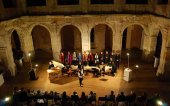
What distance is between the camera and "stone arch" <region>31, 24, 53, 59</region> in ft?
84.8

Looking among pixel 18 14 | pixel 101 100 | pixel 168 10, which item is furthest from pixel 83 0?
pixel 101 100

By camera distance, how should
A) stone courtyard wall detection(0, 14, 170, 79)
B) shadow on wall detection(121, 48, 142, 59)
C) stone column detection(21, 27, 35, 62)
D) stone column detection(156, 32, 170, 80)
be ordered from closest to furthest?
1. stone column detection(156, 32, 170, 80)
2. stone courtyard wall detection(0, 14, 170, 79)
3. stone column detection(21, 27, 35, 62)
4. shadow on wall detection(121, 48, 142, 59)

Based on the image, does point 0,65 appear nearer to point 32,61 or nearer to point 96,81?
point 32,61

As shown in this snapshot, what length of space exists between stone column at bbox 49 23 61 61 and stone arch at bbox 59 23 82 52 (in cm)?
113

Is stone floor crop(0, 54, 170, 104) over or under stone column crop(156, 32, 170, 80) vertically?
under

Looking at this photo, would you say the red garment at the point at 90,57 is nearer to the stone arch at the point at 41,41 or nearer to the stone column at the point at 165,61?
the stone arch at the point at 41,41

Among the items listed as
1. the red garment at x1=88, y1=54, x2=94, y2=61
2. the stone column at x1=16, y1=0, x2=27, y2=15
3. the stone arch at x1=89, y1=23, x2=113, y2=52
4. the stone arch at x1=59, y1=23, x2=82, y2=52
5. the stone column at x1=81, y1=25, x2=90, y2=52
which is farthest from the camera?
the stone arch at x1=59, y1=23, x2=82, y2=52

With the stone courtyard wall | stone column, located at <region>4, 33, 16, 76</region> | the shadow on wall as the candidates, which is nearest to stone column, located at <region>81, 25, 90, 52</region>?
the stone courtyard wall

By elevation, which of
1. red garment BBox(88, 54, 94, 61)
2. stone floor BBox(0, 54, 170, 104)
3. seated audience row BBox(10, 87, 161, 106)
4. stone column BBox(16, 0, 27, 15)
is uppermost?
stone column BBox(16, 0, 27, 15)

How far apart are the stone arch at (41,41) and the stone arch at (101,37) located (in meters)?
4.83

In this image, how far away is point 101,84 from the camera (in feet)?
70.1

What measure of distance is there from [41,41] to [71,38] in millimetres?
3416

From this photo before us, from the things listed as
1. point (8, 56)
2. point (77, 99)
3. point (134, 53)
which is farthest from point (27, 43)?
point (134, 53)

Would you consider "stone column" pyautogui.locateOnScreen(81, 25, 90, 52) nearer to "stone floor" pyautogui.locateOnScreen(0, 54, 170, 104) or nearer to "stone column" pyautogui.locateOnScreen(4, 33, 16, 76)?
"stone floor" pyautogui.locateOnScreen(0, 54, 170, 104)
